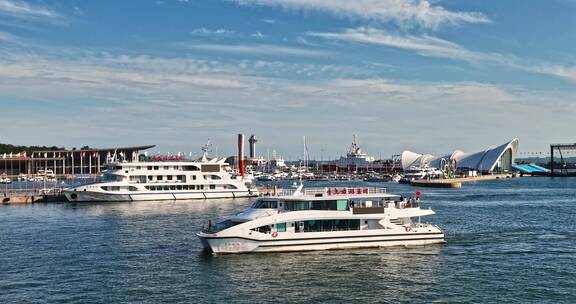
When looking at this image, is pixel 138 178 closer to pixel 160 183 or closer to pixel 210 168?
pixel 160 183

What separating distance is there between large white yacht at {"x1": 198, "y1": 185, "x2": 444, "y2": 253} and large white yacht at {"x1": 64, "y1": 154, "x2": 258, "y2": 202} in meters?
53.5

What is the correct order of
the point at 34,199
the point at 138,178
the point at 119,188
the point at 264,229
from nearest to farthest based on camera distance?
the point at 264,229 < the point at 119,188 < the point at 34,199 < the point at 138,178

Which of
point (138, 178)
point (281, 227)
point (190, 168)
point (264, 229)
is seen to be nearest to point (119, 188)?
point (138, 178)

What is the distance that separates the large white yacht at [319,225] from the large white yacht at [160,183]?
53.5 m

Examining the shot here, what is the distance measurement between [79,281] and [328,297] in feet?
48.3

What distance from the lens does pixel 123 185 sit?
3723 inches

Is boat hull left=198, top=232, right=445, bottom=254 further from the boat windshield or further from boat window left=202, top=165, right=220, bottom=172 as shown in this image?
boat window left=202, top=165, right=220, bottom=172

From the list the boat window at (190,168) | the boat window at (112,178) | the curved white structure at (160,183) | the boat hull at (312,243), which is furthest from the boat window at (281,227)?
the boat window at (112,178)

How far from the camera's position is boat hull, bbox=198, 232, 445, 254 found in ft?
137

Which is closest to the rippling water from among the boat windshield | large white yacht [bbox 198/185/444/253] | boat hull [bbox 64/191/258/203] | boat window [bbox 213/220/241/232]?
large white yacht [bbox 198/185/444/253]

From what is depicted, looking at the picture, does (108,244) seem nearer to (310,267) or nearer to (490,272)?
(310,267)

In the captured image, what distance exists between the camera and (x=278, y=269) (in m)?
37.9

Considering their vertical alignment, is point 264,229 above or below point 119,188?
below

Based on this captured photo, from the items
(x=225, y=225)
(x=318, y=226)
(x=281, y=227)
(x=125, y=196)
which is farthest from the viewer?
(x=125, y=196)
